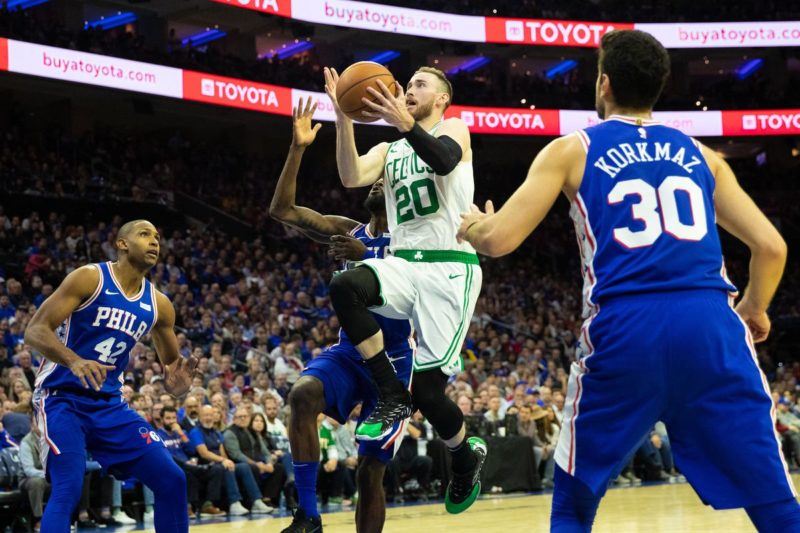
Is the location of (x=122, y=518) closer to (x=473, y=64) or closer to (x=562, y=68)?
(x=473, y=64)

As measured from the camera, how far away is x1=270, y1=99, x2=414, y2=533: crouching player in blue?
17.8ft

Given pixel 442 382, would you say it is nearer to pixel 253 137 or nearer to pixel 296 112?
pixel 296 112

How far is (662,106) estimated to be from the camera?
30.0 metres

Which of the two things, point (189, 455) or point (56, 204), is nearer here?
point (189, 455)

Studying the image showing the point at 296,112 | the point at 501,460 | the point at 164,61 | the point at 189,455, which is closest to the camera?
the point at 296,112

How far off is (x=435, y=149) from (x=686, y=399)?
7.30 ft

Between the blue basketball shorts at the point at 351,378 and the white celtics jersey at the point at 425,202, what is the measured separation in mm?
644

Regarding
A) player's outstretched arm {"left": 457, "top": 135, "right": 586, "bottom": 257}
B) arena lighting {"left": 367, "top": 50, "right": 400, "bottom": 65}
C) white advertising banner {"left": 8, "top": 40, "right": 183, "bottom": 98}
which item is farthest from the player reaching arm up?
arena lighting {"left": 367, "top": 50, "right": 400, "bottom": 65}

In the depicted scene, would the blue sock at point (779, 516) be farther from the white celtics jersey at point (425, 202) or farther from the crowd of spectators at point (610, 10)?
the crowd of spectators at point (610, 10)

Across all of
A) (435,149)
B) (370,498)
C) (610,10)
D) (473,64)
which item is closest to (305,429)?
(370,498)

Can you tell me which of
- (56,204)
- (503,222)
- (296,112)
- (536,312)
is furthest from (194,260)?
(503,222)

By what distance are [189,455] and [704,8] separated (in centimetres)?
2430

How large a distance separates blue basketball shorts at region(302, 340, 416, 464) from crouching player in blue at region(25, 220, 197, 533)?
0.95 metres

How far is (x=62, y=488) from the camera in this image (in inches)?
212
